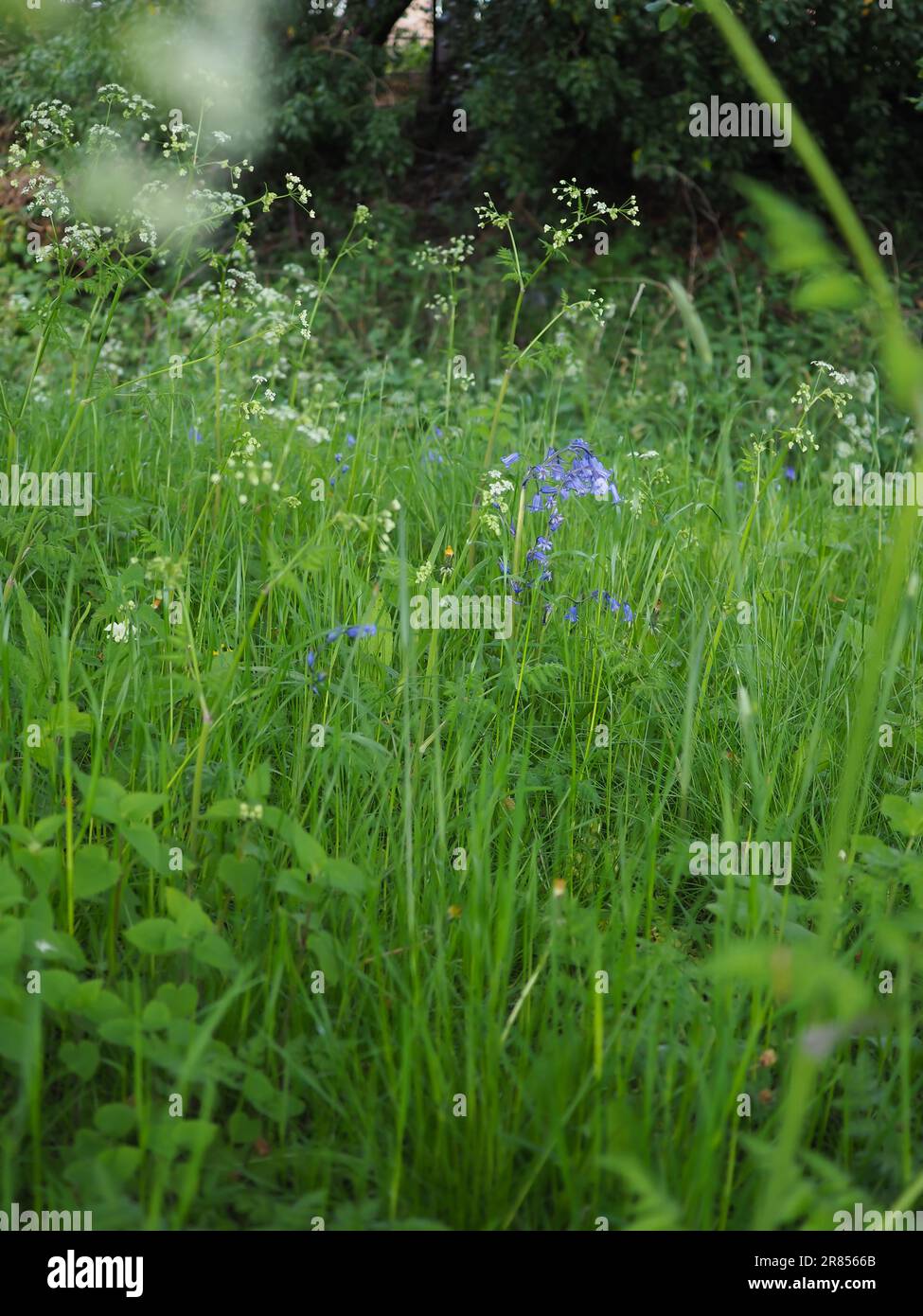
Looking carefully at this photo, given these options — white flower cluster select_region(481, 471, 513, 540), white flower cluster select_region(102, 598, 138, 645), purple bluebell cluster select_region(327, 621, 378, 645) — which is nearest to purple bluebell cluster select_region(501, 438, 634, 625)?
white flower cluster select_region(481, 471, 513, 540)

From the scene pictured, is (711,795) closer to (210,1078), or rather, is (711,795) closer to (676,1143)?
(676,1143)

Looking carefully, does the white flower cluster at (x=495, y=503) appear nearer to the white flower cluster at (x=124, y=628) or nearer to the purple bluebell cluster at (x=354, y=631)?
the purple bluebell cluster at (x=354, y=631)

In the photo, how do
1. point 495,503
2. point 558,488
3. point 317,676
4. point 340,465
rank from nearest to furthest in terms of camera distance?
point 317,676 < point 495,503 < point 558,488 < point 340,465

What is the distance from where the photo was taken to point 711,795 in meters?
2.20

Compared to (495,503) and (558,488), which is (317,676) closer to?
(495,503)

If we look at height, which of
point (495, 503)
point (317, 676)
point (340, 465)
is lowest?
point (317, 676)

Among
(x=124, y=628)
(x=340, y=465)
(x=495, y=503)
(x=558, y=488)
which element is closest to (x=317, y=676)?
(x=124, y=628)

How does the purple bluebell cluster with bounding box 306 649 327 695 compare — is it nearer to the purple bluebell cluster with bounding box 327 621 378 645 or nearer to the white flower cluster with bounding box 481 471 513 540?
the purple bluebell cluster with bounding box 327 621 378 645

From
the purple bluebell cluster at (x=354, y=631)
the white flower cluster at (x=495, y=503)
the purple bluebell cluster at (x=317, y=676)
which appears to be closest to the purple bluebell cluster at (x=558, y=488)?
the white flower cluster at (x=495, y=503)

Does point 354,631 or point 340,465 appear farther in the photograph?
point 340,465

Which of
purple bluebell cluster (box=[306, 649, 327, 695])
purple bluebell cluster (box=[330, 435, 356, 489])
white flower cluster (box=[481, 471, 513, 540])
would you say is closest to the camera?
purple bluebell cluster (box=[306, 649, 327, 695])

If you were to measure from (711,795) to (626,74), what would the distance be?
6.34 m

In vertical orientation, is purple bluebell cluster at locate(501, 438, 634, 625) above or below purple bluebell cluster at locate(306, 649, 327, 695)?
above

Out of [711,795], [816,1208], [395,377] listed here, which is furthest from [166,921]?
[395,377]
